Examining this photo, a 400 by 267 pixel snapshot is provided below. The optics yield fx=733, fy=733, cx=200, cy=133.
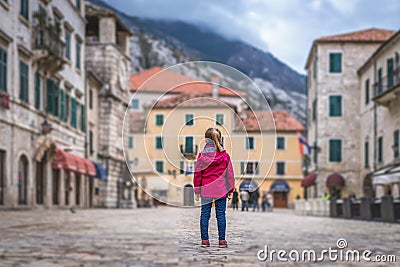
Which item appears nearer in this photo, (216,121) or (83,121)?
(216,121)

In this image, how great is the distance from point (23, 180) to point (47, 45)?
18.1ft

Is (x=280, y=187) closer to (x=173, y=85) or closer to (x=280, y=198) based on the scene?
(x=280, y=198)

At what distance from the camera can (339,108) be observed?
48.1m

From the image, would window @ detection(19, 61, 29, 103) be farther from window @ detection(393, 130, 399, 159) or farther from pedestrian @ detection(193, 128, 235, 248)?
pedestrian @ detection(193, 128, 235, 248)

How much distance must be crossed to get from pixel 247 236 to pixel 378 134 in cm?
3942

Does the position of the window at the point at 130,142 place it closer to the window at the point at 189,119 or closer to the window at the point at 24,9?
the window at the point at 189,119

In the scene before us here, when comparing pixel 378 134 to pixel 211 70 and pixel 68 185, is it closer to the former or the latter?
pixel 68 185

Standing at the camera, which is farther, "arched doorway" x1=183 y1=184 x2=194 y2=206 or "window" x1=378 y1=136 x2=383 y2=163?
"window" x1=378 y1=136 x2=383 y2=163

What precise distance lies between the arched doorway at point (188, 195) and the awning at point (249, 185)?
5.8 inches

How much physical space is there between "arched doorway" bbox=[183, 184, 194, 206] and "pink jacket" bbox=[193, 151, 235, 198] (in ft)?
0.14

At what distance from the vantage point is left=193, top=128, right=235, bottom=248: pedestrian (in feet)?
6.36

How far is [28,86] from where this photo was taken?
27.7 metres

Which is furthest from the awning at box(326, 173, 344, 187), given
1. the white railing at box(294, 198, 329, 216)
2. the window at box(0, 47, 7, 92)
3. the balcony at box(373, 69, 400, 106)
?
the window at box(0, 47, 7, 92)

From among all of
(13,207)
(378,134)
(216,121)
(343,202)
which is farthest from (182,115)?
(378,134)
